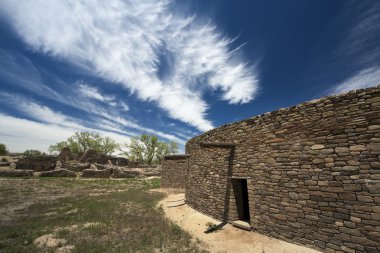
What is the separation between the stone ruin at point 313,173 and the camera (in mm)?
4816

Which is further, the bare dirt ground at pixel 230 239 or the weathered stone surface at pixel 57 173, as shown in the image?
the weathered stone surface at pixel 57 173

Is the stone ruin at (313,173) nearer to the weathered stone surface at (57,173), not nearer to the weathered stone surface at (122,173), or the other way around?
the weathered stone surface at (122,173)

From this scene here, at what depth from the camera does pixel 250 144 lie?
25.6 feet

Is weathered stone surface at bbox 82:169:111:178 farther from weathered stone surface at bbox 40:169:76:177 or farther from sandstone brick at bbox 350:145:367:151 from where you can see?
sandstone brick at bbox 350:145:367:151

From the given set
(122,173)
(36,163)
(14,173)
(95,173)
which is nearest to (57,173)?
(14,173)

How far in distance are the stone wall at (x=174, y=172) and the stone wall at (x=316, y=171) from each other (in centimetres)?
982

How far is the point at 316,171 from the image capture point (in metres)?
5.71

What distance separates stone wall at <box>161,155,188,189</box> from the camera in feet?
59.4

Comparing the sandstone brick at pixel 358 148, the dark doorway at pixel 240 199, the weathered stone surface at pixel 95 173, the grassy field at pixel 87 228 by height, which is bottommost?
the grassy field at pixel 87 228

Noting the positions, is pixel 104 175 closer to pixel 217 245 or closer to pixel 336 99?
pixel 217 245

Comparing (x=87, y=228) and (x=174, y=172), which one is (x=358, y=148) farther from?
(x=174, y=172)

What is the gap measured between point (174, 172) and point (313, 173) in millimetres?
14251

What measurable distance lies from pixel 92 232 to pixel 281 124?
7980 mm

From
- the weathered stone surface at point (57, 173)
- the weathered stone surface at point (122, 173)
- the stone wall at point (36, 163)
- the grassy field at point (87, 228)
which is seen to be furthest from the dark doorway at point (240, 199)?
the stone wall at point (36, 163)
